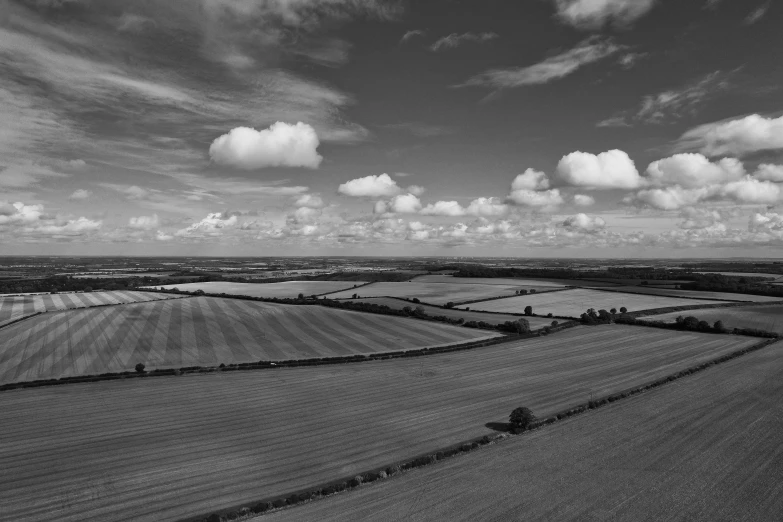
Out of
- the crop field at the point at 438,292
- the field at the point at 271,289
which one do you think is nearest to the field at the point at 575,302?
the crop field at the point at 438,292

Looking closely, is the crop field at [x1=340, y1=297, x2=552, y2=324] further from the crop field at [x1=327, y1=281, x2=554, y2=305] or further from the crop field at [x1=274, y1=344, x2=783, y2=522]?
the crop field at [x1=274, y1=344, x2=783, y2=522]

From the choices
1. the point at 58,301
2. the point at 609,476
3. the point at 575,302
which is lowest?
the point at 609,476

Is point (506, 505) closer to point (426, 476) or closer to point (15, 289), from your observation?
point (426, 476)

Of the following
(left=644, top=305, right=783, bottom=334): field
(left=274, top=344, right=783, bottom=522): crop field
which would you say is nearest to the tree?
(left=274, top=344, right=783, bottom=522): crop field

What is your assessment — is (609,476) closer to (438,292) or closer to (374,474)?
(374,474)

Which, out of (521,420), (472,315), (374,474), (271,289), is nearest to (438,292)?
(472,315)

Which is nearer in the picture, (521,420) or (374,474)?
(374,474)

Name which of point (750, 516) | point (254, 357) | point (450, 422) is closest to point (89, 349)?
point (254, 357)
